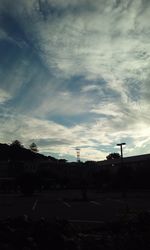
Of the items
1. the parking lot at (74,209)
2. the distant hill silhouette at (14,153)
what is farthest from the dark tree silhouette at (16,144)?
the parking lot at (74,209)

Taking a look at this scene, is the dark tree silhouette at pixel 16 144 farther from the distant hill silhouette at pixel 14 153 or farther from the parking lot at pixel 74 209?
the parking lot at pixel 74 209

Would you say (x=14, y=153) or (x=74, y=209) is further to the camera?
(x=14, y=153)

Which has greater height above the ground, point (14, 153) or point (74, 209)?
point (14, 153)

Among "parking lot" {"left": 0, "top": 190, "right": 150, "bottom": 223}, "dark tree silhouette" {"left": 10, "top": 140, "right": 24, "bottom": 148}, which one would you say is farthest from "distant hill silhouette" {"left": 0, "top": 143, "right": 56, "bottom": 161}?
"parking lot" {"left": 0, "top": 190, "right": 150, "bottom": 223}

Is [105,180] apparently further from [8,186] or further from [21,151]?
[21,151]

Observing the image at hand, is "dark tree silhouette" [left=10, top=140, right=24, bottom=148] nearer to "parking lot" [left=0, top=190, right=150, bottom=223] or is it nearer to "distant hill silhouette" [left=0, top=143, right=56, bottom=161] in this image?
"distant hill silhouette" [left=0, top=143, right=56, bottom=161]

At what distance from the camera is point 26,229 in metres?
8.66

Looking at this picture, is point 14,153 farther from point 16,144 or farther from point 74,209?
point 74,209

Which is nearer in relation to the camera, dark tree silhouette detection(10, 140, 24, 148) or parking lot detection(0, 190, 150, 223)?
parking lot detection(0, 190, 150, 223)

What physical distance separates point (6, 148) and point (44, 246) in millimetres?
172205

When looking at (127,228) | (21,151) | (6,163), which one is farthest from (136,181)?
(21,151)

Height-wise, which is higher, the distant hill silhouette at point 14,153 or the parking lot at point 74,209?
the distant hill silhouette at point 14,153

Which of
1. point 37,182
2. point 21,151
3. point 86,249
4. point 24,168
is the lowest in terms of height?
point 86,249

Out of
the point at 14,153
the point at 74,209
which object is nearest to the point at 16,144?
the point at 14,153
